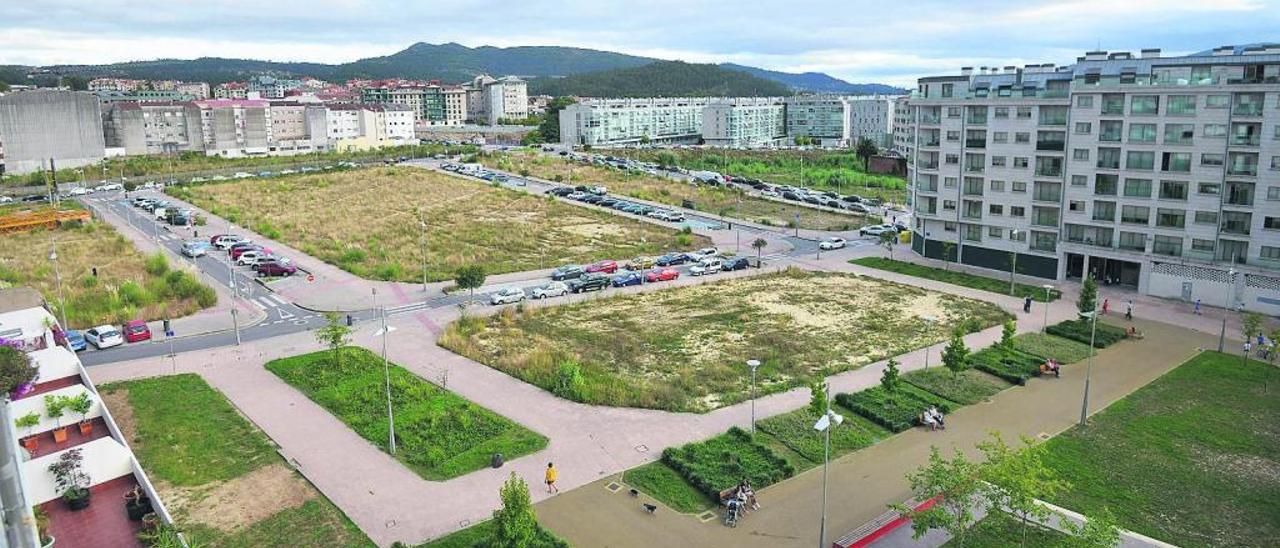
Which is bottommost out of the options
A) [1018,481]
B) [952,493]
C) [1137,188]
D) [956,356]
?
[956,356]

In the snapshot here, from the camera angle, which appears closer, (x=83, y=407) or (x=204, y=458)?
(x=204, y=458)

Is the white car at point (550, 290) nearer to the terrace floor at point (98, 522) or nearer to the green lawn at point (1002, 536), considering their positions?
the terrace floor at point (98, 522)

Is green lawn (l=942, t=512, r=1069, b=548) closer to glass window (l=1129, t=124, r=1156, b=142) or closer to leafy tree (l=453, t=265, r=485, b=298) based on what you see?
leafy tree (l=453, t=265, r=485, b=298)

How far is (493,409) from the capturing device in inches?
1316

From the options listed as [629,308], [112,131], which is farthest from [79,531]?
[112,131]

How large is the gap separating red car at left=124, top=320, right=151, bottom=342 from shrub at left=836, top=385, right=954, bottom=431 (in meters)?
35.0

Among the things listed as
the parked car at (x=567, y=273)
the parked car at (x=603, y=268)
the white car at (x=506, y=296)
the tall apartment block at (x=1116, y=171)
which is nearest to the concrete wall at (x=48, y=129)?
the parked car at (x=567, y=273)

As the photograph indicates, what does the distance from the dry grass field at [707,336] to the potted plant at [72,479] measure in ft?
54.1

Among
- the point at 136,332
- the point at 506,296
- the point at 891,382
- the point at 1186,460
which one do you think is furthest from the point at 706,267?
the point at 136,332

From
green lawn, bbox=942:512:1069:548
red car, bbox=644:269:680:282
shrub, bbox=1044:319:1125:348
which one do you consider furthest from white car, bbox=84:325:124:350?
shrub, bbox=1044:319:1125:348

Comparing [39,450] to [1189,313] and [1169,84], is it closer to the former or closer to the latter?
[1189,313]

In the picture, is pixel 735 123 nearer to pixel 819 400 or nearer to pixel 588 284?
pixel 588 284

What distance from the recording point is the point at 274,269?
58062mm

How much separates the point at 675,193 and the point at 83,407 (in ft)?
255
